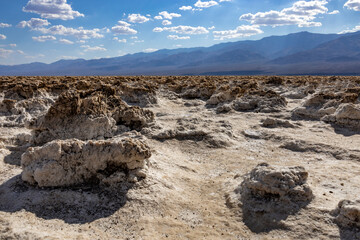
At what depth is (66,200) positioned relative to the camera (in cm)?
391

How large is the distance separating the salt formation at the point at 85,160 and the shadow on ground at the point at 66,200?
195 millimetres

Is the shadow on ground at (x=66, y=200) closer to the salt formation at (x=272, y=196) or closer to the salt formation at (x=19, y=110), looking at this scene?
the salt formation at (x=272, y=196)

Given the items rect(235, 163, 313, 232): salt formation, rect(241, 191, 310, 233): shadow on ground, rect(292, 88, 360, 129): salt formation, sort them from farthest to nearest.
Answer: rect(292, 88, 360, 129): salt formation, rect(235, 163, 313, 232): salt formation, rect(241, 191, 310, 233): shadow on ground

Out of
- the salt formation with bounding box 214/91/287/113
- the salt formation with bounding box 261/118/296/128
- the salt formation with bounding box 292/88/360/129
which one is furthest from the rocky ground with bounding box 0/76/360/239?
the salt formation with bounding box 214/91/287/113

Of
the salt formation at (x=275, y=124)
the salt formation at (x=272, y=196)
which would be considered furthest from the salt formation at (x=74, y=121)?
the salt formation at (x=275, y=124)

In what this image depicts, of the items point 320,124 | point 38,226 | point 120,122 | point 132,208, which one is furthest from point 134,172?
point 320,124

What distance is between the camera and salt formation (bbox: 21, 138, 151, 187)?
14.1 feet

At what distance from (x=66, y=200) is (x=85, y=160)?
706 mm

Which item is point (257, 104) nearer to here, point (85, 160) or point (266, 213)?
point (266, 213)

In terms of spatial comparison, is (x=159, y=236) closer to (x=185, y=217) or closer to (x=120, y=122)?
(x=185, y=217)

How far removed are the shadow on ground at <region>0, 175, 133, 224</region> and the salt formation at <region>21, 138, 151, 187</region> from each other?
19 centimetres

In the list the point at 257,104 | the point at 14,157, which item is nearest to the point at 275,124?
the point at 257,104

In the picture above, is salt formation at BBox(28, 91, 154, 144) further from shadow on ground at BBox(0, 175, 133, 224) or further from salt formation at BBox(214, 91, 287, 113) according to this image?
salt formation at BBox(214, 91, 287, 113)

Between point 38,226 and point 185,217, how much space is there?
6.04ft
